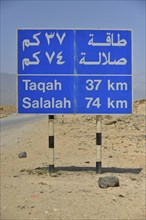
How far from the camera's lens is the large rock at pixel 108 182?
7121 mm

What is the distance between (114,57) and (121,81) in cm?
49

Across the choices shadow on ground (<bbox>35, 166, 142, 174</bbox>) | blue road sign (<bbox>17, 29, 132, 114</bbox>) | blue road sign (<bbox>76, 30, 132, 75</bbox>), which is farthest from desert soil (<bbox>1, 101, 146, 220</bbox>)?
blue road sign (<bbox>76, 30, 132, 75</bbox>)

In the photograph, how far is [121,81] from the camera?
825cm

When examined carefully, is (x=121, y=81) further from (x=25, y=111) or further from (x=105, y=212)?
(x=105, y=212)

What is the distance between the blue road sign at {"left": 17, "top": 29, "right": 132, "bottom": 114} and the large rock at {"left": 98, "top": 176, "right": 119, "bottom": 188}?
4.98ft

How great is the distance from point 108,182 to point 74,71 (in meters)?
2.29

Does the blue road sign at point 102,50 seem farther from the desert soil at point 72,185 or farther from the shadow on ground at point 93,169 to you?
the desert soil at point 72,185

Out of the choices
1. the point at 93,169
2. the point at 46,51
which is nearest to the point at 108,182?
the point at 93,169

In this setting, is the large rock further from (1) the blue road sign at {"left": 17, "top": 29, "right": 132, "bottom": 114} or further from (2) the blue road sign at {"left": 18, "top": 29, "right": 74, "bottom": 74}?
(2) the blue road sign at {"left": 18, "top": 29, "right": 74, "bottom": 74}

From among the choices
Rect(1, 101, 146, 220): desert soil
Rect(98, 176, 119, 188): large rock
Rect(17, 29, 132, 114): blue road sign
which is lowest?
Rect(1, 101, 146, 220): desert soil

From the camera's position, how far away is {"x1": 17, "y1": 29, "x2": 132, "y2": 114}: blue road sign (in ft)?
26.7

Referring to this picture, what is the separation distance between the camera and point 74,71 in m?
8.17

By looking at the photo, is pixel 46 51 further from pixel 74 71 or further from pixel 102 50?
pixel 102 50

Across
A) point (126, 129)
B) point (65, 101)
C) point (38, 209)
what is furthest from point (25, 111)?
point (126, 129)
